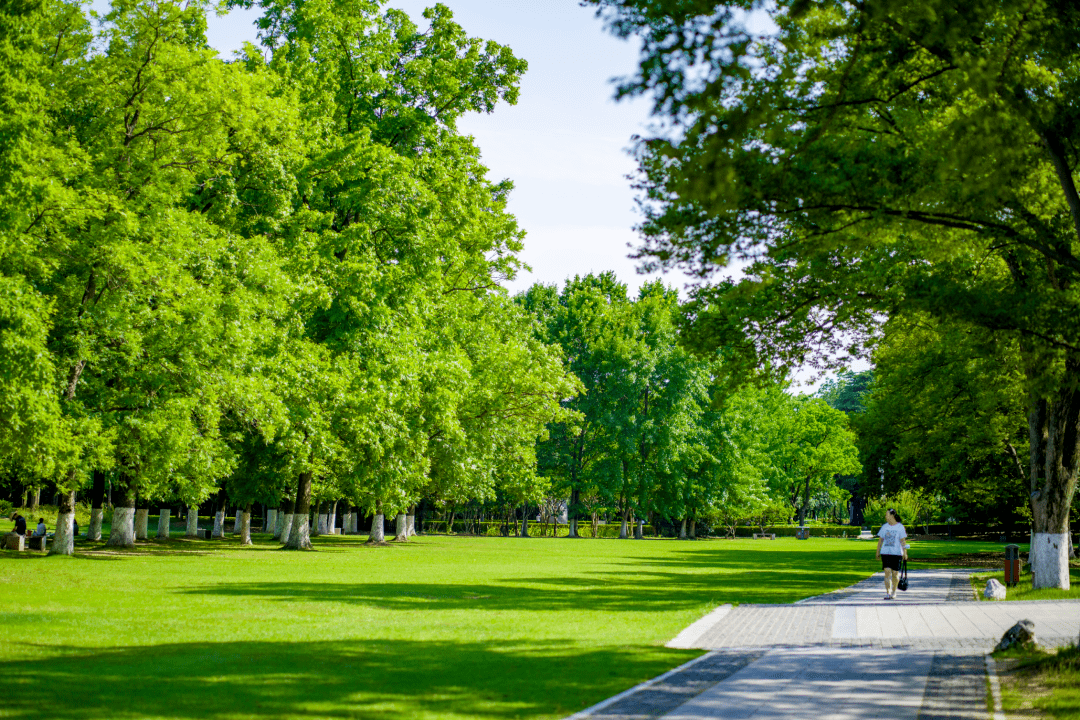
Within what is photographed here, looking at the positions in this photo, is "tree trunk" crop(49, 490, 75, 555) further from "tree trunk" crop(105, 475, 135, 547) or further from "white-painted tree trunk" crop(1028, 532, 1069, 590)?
"white-painted tree trunk" crop(1028, 532, 1069, 590)

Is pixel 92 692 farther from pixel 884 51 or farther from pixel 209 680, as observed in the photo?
pixel 884 51

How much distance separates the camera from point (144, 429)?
24.1 metres

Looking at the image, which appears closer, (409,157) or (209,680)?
(209,680)

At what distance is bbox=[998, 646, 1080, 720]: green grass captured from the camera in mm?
8555

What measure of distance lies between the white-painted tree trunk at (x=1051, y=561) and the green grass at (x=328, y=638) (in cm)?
445

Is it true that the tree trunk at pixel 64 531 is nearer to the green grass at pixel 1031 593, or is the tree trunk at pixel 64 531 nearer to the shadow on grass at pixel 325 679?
the shadow on grass at pixel 325 679

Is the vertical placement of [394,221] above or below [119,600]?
above

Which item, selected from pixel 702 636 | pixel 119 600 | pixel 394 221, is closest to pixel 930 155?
pixel 702 636

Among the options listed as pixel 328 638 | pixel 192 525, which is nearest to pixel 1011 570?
pixel 328 638

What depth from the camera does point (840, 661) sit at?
36.0 feet

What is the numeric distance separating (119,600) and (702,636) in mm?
9267

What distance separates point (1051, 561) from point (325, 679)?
58.7ft

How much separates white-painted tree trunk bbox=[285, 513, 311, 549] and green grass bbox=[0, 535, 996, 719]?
10.3m

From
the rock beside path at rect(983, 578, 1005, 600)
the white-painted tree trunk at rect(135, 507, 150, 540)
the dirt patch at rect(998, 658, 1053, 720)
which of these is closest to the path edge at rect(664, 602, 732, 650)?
the dirt patch at rect(998, 658, 1053, 720)
